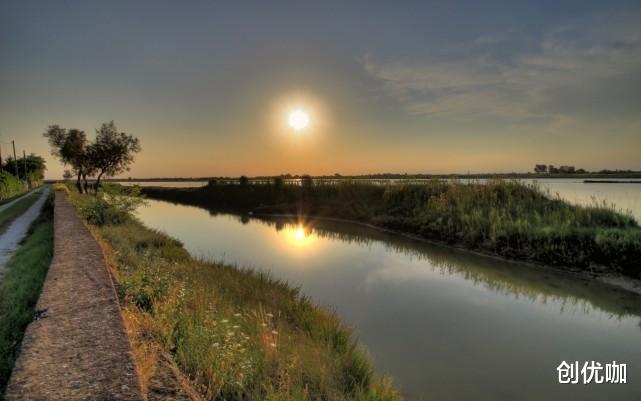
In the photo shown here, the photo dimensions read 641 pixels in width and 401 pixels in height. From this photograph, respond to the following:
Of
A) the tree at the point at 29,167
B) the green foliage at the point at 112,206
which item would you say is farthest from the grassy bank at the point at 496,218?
the tree at the point at 29,167

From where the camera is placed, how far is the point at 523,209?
1836 cm

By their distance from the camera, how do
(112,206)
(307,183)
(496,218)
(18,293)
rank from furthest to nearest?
(307,183)
(112,206)
(496,218)
(18,293)

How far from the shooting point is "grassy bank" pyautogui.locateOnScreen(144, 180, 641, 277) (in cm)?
1230

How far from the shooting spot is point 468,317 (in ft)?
28.2

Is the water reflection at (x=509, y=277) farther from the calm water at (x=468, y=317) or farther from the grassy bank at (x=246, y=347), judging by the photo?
the grassy bank at (x=246, y=347)

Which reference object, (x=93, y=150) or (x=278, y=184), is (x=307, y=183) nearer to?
(x=278, y=184)

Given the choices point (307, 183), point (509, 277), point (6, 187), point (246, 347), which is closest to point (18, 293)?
point (246, 347)

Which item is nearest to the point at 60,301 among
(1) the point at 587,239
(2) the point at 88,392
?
(2) the point at 88,392

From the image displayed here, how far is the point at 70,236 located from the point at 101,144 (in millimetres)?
39100

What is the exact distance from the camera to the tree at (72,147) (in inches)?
1740

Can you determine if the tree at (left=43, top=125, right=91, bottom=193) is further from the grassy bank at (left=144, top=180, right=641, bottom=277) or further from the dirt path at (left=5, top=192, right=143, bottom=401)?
the dirt path at (left=5, top=192, right=143, bottom=401)

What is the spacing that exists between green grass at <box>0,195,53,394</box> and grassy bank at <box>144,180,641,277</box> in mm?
14332

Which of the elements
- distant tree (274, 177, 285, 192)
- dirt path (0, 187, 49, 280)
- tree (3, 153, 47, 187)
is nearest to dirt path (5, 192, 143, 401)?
dirt path (0, 187, 49, 280)

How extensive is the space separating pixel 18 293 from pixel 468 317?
9.55m
